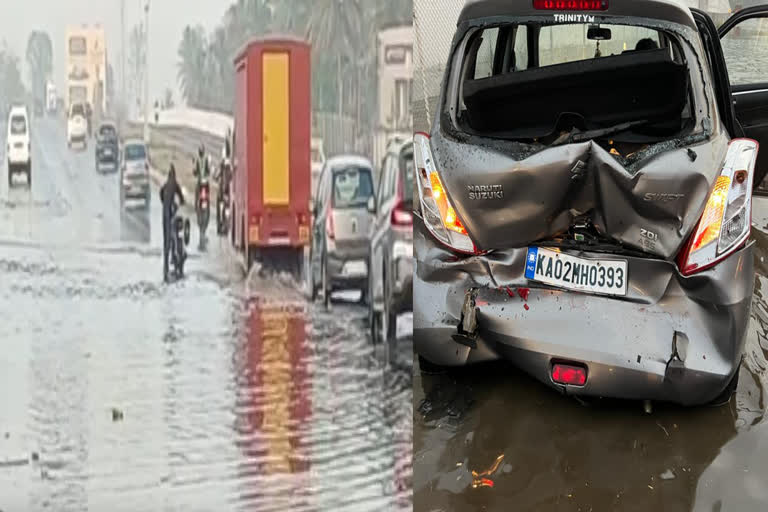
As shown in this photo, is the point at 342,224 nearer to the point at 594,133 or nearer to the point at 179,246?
the point at 179,246

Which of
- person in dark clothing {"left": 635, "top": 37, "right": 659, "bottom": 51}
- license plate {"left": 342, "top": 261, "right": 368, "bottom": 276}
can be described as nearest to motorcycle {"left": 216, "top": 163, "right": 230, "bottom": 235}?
license plate {"left": 342, "top": 261, "right": 368, "bottom": 276}

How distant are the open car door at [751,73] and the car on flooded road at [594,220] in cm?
57

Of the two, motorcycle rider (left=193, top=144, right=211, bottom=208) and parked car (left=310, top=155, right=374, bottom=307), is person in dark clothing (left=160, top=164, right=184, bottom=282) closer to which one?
motorcycle rider (left=193, top=144, right=211, bottom=208)

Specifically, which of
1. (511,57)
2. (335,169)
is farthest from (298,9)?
(511,57)

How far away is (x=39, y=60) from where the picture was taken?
198 centimetres

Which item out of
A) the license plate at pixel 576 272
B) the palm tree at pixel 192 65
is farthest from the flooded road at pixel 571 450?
the palm tree at pixel 192 65

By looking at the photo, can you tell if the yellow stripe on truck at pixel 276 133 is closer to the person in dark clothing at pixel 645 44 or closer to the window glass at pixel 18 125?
the window glass at pixel 18 125

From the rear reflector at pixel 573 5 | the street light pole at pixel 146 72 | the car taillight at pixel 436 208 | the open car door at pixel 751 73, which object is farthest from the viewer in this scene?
the open car door at pixel 751 73

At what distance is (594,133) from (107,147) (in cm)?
319

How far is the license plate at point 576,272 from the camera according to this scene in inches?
173

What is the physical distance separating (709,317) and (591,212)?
69 centimetres

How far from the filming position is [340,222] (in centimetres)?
207

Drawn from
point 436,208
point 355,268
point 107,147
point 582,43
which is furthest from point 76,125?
point 582,43

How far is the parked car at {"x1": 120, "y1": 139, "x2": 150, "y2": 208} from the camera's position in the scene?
1985mm
